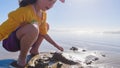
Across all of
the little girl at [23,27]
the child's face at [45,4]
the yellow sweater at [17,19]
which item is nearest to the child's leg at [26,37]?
the little girl at [23,27]

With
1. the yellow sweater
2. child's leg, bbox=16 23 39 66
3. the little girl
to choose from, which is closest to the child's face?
the little girl

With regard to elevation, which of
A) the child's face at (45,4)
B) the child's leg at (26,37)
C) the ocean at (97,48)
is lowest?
the ocean at (97,48)

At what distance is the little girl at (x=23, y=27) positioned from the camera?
364 centimetres

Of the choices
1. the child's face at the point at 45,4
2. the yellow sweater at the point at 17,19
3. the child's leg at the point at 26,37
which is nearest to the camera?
the child's leg at the point at 26,37

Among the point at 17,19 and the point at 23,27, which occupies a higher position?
the point at 17,19

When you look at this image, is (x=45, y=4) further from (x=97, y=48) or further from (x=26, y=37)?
(x=97, y=48)

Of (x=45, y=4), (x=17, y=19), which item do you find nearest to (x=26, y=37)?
(x=17, y=19)

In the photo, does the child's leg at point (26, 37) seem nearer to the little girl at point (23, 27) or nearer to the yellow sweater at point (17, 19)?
the little girl at point (23, 27)

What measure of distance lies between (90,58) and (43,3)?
1917 millimetres

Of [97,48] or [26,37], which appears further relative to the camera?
[97,48]

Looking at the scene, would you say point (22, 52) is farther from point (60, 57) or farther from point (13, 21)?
point (60, 57)

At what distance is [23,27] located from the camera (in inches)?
A: 145

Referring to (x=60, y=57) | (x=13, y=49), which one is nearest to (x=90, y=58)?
(x=60, y=57)

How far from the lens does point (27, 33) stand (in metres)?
3.62
